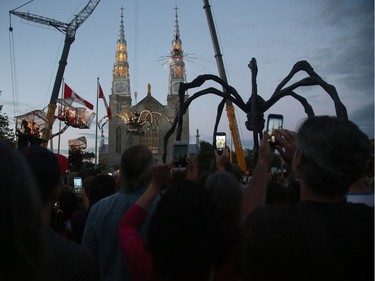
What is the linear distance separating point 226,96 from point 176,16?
8572 centimetres

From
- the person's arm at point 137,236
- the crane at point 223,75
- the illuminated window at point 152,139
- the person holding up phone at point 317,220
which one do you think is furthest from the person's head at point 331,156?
the illuminated window at point 152,139

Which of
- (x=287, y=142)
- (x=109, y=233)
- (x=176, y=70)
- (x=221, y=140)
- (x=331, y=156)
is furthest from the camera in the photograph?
(x=176, y=70)

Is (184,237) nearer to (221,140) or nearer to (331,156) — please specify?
(331,156)

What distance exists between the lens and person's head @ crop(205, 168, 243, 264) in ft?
6.21

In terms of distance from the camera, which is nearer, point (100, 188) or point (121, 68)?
point (100, 188)

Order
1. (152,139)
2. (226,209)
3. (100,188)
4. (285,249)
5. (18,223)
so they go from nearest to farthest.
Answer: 1. (18,223)
2. (285,249)
3. (226,209)
4. (100,188)
5. (152,139)

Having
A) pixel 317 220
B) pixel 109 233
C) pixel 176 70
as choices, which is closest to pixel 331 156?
pixel 317 220

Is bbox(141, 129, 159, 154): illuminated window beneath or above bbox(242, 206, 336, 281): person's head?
above

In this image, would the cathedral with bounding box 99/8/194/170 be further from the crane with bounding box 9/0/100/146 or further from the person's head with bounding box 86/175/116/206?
the person's head with bounding box 86/175/116/206

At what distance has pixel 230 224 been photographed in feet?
6.79

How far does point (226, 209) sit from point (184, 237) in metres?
0.59

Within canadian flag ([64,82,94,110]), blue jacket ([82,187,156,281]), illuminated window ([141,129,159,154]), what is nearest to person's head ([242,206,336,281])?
→ blue jacket ([82,187,156,281])

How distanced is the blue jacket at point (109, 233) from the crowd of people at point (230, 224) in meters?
0.73

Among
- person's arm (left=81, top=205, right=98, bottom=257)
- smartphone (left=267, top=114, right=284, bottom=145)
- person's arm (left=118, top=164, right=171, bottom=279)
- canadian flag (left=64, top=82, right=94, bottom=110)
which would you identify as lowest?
person's arm (left=81, top=205, right=98, bottom=257)
